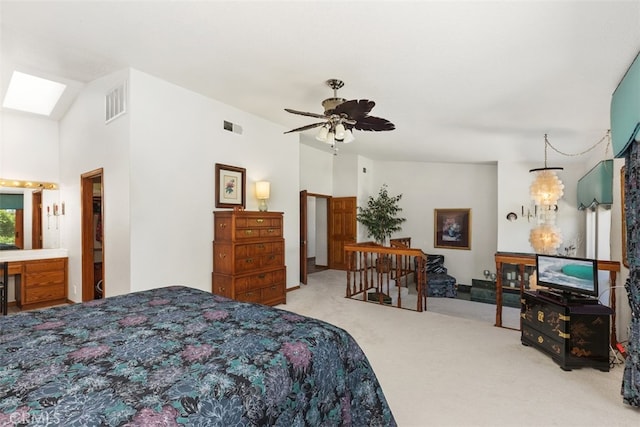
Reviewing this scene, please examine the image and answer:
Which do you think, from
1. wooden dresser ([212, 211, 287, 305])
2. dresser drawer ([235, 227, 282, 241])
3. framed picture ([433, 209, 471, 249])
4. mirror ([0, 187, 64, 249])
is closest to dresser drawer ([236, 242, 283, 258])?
wooden dresser ([212, 211, 287, 305])

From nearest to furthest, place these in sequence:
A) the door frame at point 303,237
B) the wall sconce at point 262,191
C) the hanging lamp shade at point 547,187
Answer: the hanging lamp shade at point 547,187
the wall sconce at point 262,191
the door frame at point 303,237

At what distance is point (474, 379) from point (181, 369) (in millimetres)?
2430

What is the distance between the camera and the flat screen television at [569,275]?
9.35 ft

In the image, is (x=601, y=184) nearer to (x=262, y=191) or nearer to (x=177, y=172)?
(x=262, y=191)

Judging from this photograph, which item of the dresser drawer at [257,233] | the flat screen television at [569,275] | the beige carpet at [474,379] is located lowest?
the beige carpet at [474,379]

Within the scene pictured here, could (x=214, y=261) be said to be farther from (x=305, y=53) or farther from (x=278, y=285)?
(x=305, y=53)

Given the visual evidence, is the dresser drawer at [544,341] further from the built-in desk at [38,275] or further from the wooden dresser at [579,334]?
the built-in desk at [38,275]

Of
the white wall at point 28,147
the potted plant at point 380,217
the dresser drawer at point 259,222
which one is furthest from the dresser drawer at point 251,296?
the potted plant at point 380,217

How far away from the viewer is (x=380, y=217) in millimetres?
7734

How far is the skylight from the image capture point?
3.96 meters

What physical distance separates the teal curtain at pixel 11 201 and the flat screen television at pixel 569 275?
719cm

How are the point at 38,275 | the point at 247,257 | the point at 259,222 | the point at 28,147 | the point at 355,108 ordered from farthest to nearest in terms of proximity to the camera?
1. the point at 28,147
2. the point at 38,275
3. the point at 259,222
4. the point at 247,257
5. the point at 355,108

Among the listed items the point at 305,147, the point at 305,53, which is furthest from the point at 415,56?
the point at 305,147

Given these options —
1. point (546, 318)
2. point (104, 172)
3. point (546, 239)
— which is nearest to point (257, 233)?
point (104, 172)
